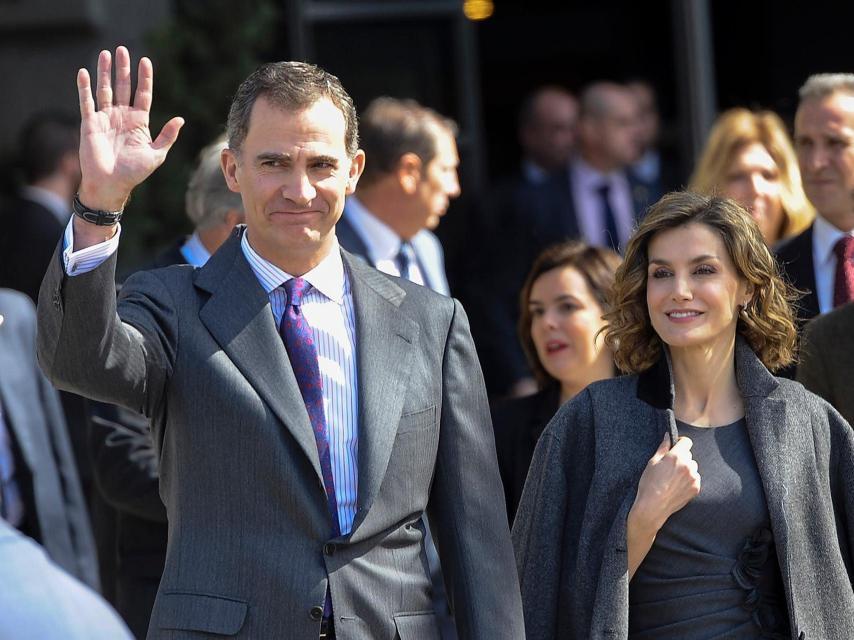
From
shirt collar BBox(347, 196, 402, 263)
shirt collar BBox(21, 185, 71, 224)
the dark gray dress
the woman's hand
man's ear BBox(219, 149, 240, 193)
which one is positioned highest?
man's ear BBox(219, 149, 240, 193)

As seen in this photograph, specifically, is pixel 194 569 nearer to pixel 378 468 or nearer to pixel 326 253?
pixel 378 468

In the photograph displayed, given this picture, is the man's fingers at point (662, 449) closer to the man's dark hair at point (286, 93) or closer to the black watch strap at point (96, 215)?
the man's dark hair at point (286, 93)

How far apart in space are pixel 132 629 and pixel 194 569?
1.56m

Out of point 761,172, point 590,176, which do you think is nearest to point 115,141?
point 761,172

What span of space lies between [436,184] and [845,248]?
1.69 m

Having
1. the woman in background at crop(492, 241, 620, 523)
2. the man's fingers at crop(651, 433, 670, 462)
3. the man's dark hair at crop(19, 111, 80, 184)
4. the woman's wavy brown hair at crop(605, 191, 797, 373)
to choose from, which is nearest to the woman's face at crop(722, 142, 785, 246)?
the woman in background at crop(492, 241, 620, 523)

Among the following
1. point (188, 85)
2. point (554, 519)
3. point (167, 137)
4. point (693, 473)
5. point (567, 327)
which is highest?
point (188, 85)

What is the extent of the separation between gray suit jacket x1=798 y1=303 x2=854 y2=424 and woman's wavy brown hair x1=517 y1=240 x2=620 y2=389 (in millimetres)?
819

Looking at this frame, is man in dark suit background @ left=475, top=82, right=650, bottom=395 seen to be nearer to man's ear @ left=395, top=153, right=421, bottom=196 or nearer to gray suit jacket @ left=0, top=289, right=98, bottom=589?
man's ear @ left=395, top=153, right=421, bottom=196

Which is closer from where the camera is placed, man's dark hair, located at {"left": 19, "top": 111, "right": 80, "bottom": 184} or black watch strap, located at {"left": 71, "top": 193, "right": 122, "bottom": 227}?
black watch strap, located at {"left": 71, "top": 193, "right": 122, "bottom": 227}

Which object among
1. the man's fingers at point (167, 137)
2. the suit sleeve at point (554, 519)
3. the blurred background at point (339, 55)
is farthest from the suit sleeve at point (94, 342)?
the blurred background at point (339, 55)

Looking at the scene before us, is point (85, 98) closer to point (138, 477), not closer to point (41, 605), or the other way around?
point (41, 605)

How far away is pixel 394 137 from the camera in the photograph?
231 inches

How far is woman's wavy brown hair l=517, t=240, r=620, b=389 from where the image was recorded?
4.98 metres
